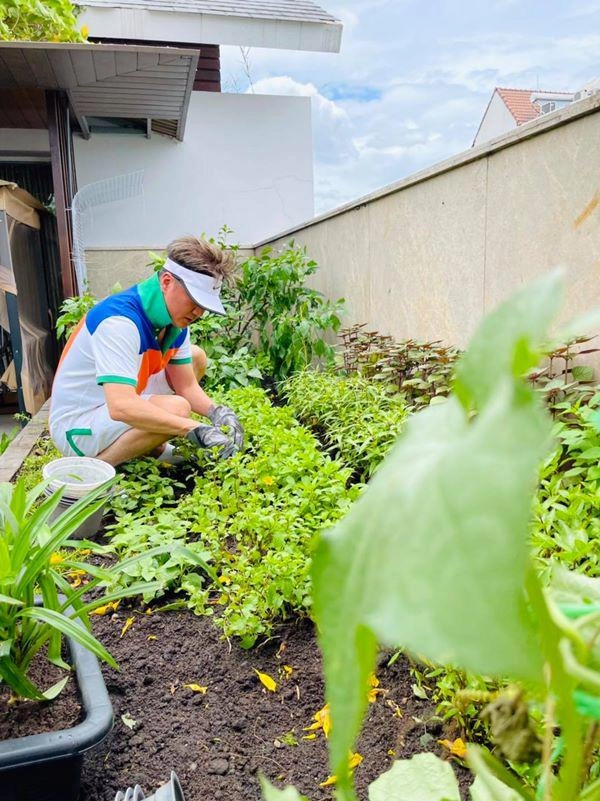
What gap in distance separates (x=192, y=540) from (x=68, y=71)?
15.7 feet

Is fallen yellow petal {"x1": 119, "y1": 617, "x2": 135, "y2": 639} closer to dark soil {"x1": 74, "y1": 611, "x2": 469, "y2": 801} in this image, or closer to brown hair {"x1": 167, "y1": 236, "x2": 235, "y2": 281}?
dark soil {"x1": 74, "y1": 611, "x2": 469, "y2": 801}

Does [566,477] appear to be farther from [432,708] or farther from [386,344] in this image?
[386,344]

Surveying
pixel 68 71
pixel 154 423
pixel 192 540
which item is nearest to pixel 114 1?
pixel 68 71

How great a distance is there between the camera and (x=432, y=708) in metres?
1.64

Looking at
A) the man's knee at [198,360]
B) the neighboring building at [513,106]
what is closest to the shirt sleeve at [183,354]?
the man's knee at [198,360]

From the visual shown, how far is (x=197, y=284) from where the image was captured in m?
3.30

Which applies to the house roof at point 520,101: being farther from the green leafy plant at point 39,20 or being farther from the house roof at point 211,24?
the green leafy plant at point 39,20

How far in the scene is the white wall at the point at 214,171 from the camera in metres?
8.46

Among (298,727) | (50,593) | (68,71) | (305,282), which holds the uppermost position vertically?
(68,71)

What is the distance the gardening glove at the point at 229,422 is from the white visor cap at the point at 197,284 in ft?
2.29

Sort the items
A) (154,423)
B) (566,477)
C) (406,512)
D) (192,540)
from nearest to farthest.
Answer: (406,512) < (566,477) < (192,540) < (154,423)

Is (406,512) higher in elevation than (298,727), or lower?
higher

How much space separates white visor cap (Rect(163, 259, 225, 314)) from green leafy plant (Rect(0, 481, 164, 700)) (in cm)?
169

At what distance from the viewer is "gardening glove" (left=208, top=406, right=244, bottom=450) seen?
3.62 meters
